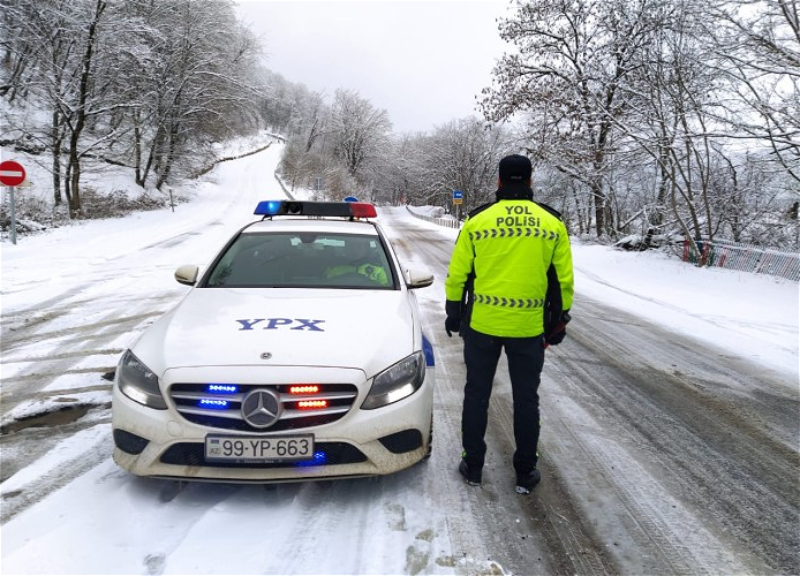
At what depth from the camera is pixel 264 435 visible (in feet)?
8.23

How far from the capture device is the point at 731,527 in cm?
274

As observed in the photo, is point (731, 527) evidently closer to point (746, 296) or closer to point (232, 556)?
point (232, 556)

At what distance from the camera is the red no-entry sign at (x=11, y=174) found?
40.9 ft

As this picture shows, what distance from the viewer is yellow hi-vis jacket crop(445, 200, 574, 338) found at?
113 inches

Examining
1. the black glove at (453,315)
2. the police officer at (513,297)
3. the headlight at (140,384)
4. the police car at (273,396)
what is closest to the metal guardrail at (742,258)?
the police officer at (513,297)

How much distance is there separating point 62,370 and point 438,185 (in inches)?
2727

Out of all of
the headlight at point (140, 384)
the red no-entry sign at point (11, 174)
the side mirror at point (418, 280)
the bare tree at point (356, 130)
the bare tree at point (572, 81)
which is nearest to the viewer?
the headlight at point (140, 384)

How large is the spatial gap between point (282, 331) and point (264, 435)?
0.64 m

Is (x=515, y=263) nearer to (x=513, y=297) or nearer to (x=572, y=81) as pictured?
(x=513, y=297)

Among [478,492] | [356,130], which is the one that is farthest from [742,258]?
[356,130]

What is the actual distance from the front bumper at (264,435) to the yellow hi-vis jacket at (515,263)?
0.74m

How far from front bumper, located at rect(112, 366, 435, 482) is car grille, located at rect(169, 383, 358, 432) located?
0.03 m

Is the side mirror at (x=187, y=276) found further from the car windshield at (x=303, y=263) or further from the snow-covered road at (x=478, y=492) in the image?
the snow-covered road at (x=478, y=492)

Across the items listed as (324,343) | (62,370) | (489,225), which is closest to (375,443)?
(324,343)
